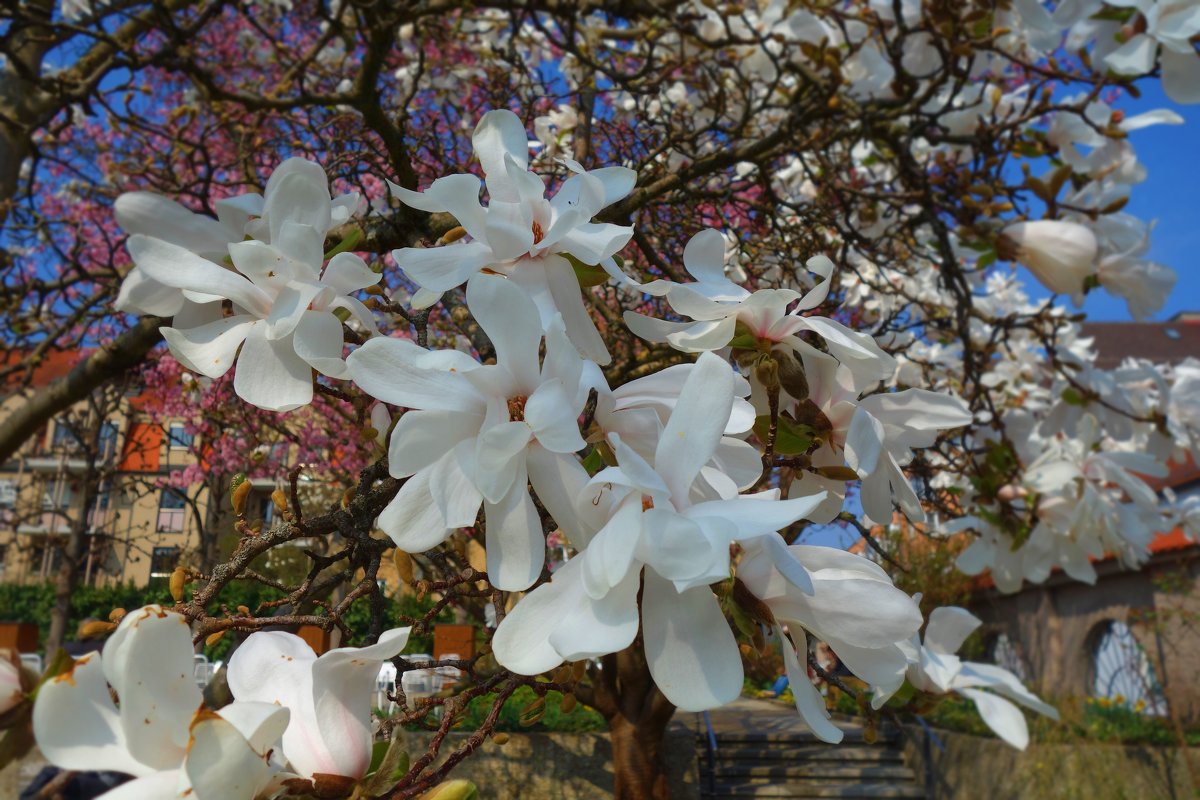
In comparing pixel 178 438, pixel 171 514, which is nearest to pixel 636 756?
pixel 178 438

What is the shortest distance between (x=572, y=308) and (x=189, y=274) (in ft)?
0.80

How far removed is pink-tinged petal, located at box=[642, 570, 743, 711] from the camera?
0.38 meters

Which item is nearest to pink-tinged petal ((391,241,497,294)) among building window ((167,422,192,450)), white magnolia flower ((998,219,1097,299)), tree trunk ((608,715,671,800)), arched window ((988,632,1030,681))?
white magnolia flower ((998,219,1097,299))

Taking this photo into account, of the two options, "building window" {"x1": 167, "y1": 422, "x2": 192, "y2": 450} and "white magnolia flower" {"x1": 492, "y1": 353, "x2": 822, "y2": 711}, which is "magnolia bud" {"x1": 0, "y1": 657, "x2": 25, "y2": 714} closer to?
"white magnolia flower" {"x1": 492, "y1": 353, "x2": 822, "y2": 711}

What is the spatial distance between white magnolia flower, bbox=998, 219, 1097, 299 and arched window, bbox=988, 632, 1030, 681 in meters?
9.82

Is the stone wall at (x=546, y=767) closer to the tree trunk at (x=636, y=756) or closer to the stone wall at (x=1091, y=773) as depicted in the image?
the tree trunk at (x=636, y=756)

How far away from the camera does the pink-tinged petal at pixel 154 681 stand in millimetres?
386

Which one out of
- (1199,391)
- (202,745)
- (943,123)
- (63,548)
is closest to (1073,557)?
(1199,391)

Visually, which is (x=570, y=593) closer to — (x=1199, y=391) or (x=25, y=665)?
(x=25, y=665)

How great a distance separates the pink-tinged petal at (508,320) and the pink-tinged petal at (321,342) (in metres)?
0.10

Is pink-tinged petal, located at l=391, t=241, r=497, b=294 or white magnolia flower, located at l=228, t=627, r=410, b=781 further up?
pink-tinged petal, located at l=391, t=241, r=497, b=294

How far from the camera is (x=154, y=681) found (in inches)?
15.4

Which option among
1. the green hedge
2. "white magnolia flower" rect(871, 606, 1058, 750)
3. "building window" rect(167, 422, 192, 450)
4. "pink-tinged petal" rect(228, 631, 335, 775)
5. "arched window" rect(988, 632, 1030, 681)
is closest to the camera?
"pink-tinged petal" rect(228, 631, 335, 775)

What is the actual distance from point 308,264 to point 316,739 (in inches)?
Result: 11.0
